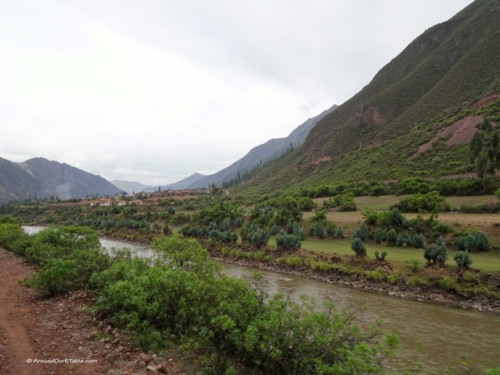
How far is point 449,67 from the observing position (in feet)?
353

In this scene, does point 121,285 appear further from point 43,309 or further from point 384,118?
point 384,118

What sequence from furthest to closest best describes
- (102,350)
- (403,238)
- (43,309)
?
(403,238) < (43,309) < (102,350)

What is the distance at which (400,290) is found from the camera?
77.0 ft

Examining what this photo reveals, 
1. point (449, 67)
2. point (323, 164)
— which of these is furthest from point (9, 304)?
point (449, 67)

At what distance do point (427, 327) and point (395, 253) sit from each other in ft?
46.5

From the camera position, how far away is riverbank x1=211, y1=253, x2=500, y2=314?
2037 centimetres

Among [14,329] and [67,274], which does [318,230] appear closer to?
[67,274]

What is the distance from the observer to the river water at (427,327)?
1316cm

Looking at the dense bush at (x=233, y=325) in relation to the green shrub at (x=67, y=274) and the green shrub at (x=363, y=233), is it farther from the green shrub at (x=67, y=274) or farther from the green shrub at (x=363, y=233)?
the green shrub at (x=363, y=233)

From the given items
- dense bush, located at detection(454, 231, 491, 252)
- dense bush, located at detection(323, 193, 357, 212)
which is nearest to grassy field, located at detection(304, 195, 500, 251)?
dense bush, located at detection(454, 231, 491, 252)

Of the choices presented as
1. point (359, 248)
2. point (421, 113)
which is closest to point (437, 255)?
point (359, 248)

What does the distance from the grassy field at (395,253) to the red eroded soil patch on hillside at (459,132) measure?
5146cm

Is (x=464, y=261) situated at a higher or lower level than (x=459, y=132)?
lower

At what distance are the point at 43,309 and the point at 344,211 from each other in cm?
4613
